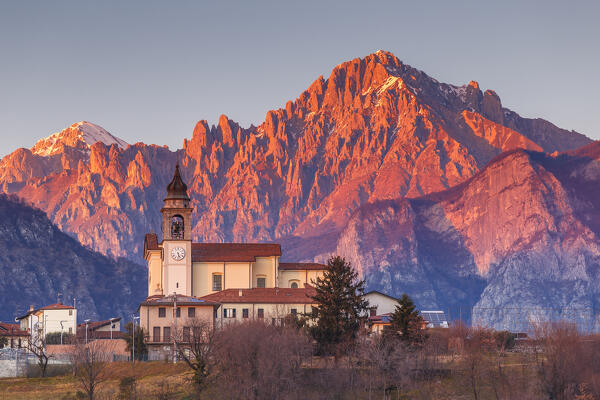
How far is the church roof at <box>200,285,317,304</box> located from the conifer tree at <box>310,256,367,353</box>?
30676 millimetres

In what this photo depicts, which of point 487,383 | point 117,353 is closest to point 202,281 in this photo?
point 117,353

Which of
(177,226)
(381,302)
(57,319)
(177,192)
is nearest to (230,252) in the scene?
(177,226)

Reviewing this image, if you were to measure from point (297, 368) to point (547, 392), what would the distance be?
25.8 meters

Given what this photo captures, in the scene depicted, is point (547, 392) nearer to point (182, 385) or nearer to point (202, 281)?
point (182, 385)

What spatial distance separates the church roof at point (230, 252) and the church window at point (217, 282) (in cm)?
255

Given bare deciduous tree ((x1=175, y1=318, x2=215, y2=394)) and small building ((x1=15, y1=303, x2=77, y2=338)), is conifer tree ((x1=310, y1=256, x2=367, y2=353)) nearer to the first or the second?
bare deciduous tree ((x1=175, y1=318, x2=215, y2=394))

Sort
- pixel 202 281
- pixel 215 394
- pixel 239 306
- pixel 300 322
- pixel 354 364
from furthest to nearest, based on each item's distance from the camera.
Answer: pixel 202 281 → pixel 239 306 → pixel 300 322 → pixel 354 364 → pixel 215 394

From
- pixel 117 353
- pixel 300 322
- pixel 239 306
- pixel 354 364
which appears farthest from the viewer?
pixel 239 306

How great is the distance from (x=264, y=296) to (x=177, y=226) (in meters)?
17.5

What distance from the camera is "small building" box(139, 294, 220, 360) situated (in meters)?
141

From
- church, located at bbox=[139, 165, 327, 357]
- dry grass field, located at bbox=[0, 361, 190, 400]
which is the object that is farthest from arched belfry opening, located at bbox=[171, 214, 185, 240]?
dry grass field, located at bbox=[0, 361, 190, 400]

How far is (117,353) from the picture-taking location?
480ft

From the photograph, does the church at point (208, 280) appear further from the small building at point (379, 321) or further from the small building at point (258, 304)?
the small building at point (379, 321)

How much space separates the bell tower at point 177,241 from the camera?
170500mm
